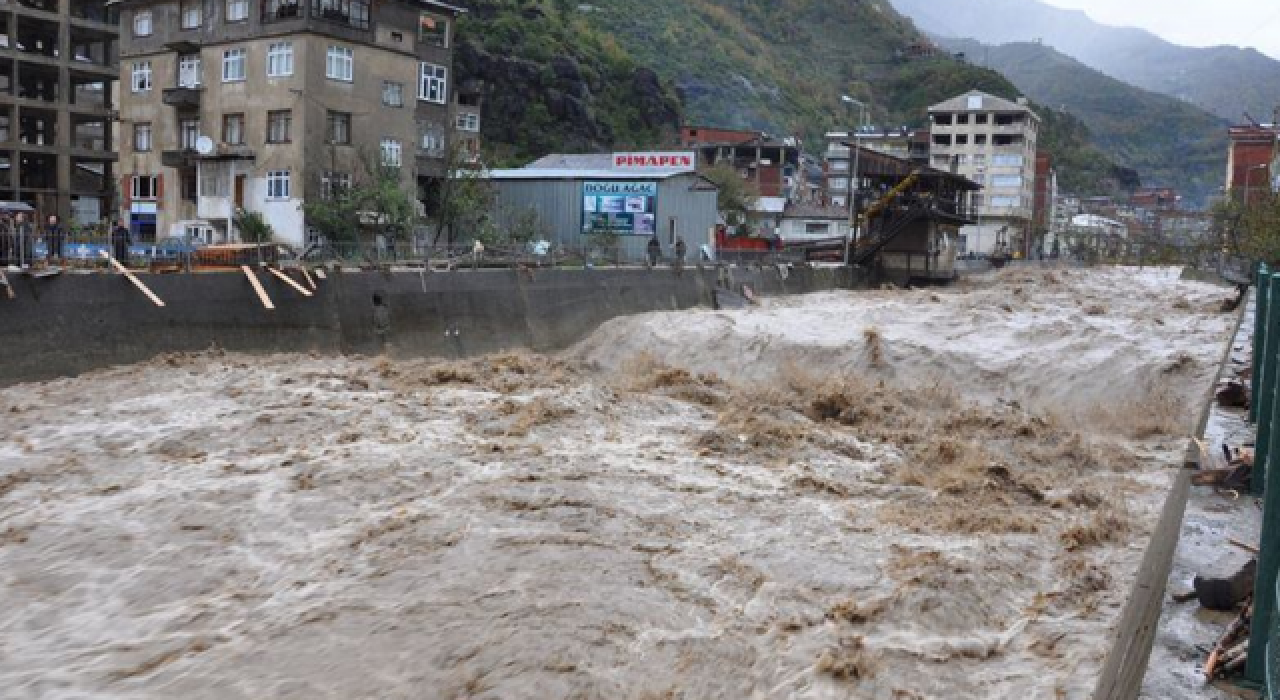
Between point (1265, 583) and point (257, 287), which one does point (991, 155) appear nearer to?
point (257, 287)

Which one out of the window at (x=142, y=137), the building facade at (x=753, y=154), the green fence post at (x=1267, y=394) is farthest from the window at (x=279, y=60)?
the building facade at (x=753, y=154)

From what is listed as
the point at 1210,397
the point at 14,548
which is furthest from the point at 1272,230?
the point at 14,548

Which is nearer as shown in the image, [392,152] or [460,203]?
[460,203]

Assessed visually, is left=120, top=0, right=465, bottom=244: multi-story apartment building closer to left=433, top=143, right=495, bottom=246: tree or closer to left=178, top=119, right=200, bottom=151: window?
left=178, top=119, right=200, bottom=151: window

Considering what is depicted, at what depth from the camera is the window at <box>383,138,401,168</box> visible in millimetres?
47562

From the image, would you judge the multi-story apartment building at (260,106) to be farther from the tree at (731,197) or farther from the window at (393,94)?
the tree at (731,197)

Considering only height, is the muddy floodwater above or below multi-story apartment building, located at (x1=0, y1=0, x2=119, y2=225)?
below

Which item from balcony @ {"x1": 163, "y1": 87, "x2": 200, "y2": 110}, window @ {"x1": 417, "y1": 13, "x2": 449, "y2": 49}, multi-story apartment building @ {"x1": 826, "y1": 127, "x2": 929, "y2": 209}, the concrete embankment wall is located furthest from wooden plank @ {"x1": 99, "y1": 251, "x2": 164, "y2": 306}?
multi-story apartment building @ {"x1": 826, "y1": 127, "x2": 929, "y2": 209}

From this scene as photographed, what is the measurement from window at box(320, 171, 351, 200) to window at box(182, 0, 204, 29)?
9.77m

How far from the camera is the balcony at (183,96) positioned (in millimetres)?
46750

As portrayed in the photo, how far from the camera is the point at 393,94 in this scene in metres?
48.4

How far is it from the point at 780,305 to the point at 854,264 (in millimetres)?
17305

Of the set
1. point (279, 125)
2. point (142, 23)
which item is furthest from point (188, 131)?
point (279, 125)

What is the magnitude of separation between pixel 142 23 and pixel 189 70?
15.6 feet
